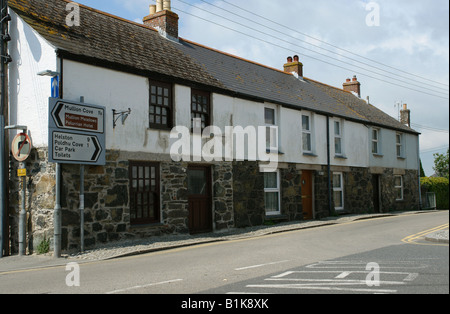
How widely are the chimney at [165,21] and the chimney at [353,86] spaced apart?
60.7 feet

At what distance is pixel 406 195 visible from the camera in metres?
31.0

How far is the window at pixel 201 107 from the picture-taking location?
16828mm

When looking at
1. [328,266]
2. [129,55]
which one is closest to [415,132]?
[129,55]

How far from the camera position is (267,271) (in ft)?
28.7

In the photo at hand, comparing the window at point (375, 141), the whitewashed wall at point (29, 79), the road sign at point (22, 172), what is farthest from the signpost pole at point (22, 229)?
the window at point (375, 141)

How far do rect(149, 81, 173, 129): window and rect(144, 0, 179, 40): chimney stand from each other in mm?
4540

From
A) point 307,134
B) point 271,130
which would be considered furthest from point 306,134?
point 271,130

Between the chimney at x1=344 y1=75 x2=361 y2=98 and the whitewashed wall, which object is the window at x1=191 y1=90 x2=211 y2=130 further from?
the chimney at x1=344 y1=75 x2=361 y2=98

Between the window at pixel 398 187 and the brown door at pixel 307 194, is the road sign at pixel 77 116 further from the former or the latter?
the window at pixel 398 187

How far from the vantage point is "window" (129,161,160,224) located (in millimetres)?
14438

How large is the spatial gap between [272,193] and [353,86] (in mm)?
17609

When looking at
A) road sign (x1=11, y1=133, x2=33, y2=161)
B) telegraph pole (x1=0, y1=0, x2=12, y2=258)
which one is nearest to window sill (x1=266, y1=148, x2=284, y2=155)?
road sign (x1=11, y1=133, x2=33, y2=161)
